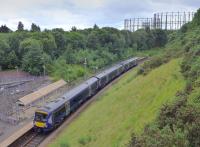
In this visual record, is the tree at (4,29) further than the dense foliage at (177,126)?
Yes

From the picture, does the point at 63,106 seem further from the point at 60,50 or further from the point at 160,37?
the point at 160,37

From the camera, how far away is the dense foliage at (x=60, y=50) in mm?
57500

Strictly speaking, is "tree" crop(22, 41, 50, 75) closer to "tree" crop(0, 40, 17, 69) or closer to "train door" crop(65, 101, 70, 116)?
"tree" crop(0, 40, 17, 69)

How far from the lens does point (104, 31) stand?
80125 mm

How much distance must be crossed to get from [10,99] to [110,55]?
3933 cm

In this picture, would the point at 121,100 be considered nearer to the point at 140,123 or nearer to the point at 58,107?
the point at 58,107

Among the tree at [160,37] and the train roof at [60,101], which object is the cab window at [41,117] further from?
the tree at [160,37]

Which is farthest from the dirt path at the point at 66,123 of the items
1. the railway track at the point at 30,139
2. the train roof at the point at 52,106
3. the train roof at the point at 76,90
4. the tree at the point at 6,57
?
the tree at the point at 6,57

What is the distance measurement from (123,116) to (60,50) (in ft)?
150

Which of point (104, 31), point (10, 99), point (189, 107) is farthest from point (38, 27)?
point (189, 107)

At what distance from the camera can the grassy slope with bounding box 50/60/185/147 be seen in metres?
20.4

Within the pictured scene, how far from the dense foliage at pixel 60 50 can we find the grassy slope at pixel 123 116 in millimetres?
26006

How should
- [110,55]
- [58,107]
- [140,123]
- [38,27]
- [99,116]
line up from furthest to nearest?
[38,27]
[110,55]
[58,107]
[99,116]
[140,123]

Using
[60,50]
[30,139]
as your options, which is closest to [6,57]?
[60,50]
